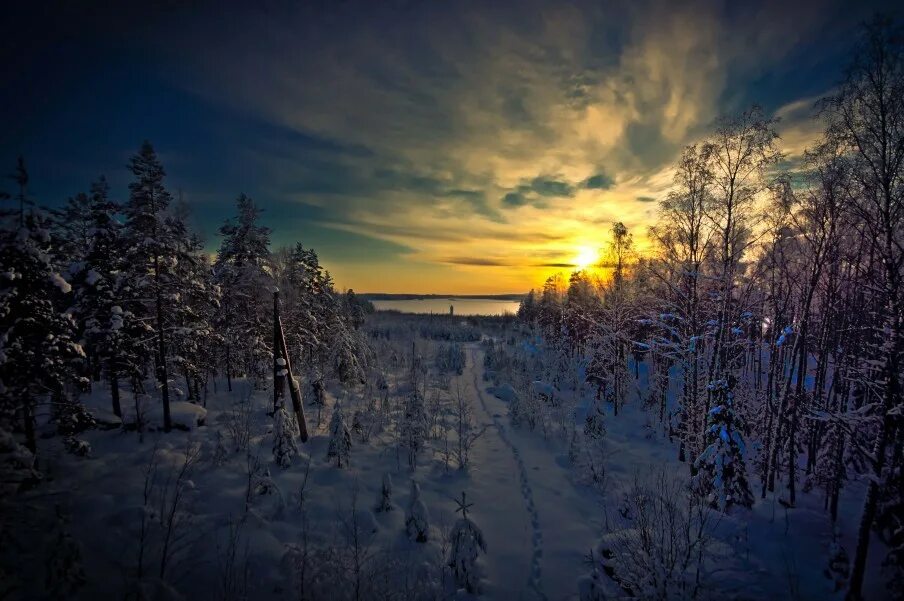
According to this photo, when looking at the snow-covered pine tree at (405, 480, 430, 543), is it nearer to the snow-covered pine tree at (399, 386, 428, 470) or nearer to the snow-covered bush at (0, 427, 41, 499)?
the snow-covered pine tree at (399, 386, 428, 470)

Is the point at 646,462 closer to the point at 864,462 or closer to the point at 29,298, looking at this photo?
the point at 864,462

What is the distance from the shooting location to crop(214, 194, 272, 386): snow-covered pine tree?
21.7m

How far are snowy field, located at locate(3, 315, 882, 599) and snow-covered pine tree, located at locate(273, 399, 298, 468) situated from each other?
35 cm

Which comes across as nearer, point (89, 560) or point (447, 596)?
point (89, 560)

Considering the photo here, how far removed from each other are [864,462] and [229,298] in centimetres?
3288

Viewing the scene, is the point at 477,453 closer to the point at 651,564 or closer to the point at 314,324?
the point at 651,564

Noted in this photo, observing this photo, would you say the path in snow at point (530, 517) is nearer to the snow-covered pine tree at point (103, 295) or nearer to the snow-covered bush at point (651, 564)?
Answer: the snow-covered bush at point (651, 564)

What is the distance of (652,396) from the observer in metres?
24.7

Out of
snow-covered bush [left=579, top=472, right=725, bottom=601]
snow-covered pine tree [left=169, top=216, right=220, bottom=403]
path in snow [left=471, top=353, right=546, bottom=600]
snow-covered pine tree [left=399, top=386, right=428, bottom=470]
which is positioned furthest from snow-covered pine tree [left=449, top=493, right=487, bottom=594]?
snow-covered pine tree [left=169, top=216, right=220, bottom=403]

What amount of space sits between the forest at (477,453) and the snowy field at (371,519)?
8 centimetres

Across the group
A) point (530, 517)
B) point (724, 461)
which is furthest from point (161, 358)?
point (724, 461)

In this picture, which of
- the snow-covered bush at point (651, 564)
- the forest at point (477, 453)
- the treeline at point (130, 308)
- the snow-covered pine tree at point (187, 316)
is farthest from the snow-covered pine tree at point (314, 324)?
the snow-covered bush at point (651, 564)

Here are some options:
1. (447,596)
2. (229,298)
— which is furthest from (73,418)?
(229,298)

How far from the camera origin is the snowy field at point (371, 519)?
6.92 m
